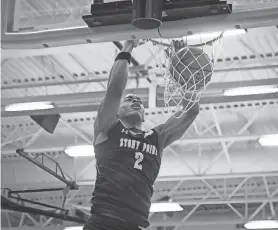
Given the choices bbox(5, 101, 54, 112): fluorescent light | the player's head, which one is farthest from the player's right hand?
bbox(5, 101, 54, 112): fluorescent light

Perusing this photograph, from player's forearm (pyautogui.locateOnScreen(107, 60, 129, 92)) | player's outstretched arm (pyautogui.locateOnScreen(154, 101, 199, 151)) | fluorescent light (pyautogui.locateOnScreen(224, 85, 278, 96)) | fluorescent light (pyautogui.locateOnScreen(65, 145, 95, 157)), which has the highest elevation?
fluorescent light (pyautogui.locateOnScreen(224, 85, 278, 96))

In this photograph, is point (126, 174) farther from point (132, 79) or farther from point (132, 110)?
point (132, 79)

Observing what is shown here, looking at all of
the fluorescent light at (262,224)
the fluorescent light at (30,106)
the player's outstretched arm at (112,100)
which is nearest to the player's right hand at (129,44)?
the player's outstretched arm at (112,100)

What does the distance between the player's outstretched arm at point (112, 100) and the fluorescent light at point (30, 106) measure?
7113 mm

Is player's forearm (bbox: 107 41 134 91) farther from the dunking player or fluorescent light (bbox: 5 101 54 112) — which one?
fluorescent light (bbox: 5 101 54 112)

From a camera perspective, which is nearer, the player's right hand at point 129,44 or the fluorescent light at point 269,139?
the player's right hand at point 129,44

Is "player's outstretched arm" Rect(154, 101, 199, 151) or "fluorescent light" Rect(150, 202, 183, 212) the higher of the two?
"fluorescent light" Rect(150, 202, 183, 212)

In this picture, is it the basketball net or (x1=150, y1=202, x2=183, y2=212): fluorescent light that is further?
(x1=150, y1=202, x2=183, y2=212): fluorescent light

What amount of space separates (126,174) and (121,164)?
0.10 metres

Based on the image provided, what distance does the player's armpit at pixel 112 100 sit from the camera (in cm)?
507

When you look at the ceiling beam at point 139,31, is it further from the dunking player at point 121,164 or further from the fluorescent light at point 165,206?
the fluorescent light at point 165,206

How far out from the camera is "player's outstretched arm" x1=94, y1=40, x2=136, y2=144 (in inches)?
200

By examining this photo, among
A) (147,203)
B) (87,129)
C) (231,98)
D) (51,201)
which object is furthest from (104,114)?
(51,201)

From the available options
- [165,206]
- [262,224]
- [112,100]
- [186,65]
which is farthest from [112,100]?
[262,224]
